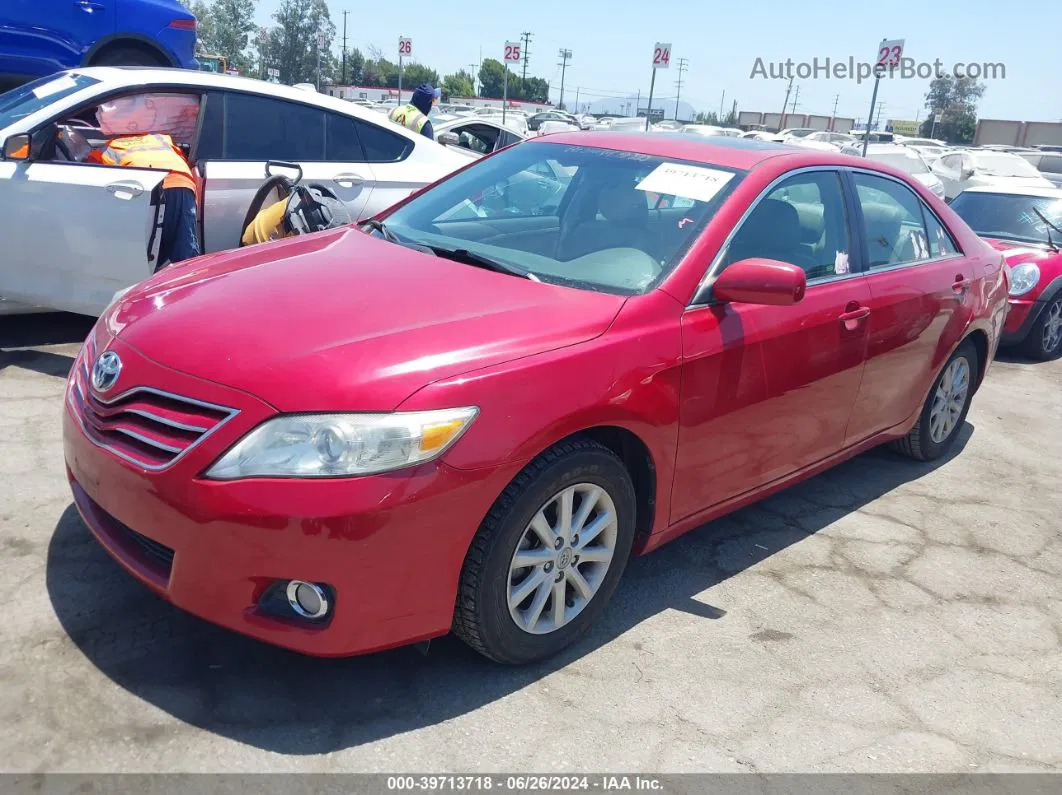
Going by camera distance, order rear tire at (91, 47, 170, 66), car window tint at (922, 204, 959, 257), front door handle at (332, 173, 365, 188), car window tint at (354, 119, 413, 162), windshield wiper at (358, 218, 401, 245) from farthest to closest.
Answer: rear tire at (91, 47, 170, 66), car window tint at (354, 119, 413, 162), front door handle at (332, 173, 365, 188), car window tint at (922, 204, 959, 257), windshield wiper at (358, 218, 401, 245)

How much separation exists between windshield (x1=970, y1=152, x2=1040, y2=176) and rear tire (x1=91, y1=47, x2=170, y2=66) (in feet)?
47.5

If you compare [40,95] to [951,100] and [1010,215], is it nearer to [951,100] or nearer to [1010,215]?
[1010,215]

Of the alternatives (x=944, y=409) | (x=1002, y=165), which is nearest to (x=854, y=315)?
(x=944, y=409)

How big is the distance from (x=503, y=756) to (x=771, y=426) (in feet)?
5.35

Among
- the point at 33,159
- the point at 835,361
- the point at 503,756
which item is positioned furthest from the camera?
the point at 33,159

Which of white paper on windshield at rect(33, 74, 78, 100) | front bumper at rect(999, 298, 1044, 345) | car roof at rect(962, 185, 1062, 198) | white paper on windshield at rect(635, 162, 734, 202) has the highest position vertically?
white paper on windshield at rect(33, 74, 78, 100)

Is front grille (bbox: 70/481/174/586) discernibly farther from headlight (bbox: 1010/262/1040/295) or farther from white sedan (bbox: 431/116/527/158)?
white sedan (bbox: 431/116/527/158)

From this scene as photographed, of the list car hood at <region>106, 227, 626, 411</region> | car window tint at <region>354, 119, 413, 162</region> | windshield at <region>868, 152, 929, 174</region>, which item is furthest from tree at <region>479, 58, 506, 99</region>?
car hood at <region>106, 227, 626, 411</region>

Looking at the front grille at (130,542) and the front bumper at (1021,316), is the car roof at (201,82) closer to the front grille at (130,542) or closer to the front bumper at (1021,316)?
the front grille at (130,542)

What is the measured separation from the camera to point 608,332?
2.88 metres

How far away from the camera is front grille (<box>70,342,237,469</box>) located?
246 centimetres

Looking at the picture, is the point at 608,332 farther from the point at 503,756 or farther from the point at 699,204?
the point at 503,756

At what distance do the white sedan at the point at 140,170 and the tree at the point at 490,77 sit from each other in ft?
374

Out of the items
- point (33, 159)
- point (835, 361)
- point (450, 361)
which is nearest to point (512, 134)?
point (33, 159)
